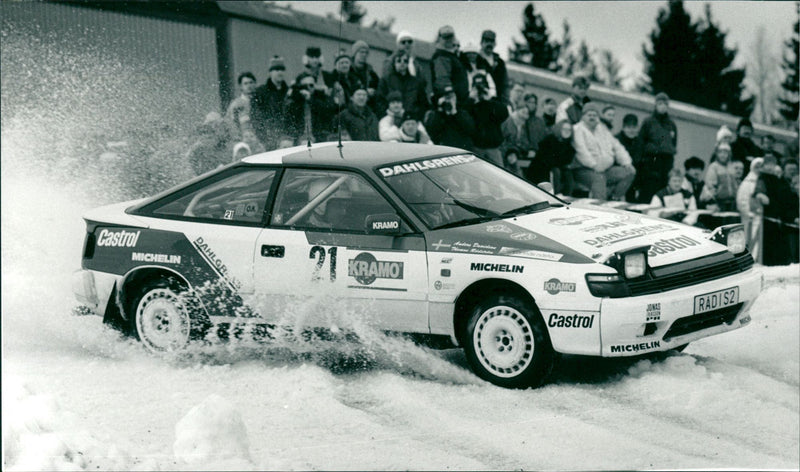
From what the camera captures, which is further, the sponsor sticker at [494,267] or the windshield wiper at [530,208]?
the windshield wiper at [530,208]

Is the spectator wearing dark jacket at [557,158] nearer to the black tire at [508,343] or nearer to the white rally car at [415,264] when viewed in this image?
the white rally car at [415,264]

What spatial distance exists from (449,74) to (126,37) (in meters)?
3.24

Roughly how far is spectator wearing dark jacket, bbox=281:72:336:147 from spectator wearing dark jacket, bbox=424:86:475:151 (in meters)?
0.79

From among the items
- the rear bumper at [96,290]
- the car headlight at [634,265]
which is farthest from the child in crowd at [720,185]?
the rear bumper at [96,290]

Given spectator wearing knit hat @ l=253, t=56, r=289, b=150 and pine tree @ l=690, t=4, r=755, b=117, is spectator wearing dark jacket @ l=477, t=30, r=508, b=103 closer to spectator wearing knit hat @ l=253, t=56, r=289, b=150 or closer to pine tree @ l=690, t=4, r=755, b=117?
spectator wearing knit hat @ l=253, t=56, r=289, b=150

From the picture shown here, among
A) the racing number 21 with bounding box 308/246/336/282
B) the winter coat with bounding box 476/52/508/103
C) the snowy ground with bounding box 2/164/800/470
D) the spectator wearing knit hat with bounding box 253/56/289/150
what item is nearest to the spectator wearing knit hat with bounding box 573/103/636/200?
the winter coat with bounding box 476/52/508/103

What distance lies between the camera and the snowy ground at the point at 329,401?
3002 millimetres

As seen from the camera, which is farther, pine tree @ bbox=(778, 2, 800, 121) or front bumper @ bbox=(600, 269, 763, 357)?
pine tree @ bbox=(778, 2, 800, 121)

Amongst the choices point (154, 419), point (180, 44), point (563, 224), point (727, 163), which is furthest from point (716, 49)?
point (154, 419)

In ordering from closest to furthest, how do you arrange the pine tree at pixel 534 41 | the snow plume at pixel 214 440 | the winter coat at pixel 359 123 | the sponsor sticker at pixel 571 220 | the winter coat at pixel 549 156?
the snow plume at pixel 214 440 < the sponsor sticker at pixel 571 220 < the winter coat at pixel 359 123 < the winter coat at pixel 549 156 < the pine tree at pixel 534 41

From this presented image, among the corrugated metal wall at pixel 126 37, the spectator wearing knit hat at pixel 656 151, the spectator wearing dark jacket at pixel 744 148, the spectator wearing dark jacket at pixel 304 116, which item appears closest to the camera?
the corrugated metal wall at pixel 126 37

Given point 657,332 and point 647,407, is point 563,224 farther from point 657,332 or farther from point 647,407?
point 647,407

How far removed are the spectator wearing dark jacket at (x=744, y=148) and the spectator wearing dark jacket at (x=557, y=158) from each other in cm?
343

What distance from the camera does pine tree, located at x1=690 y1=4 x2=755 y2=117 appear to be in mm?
13531
